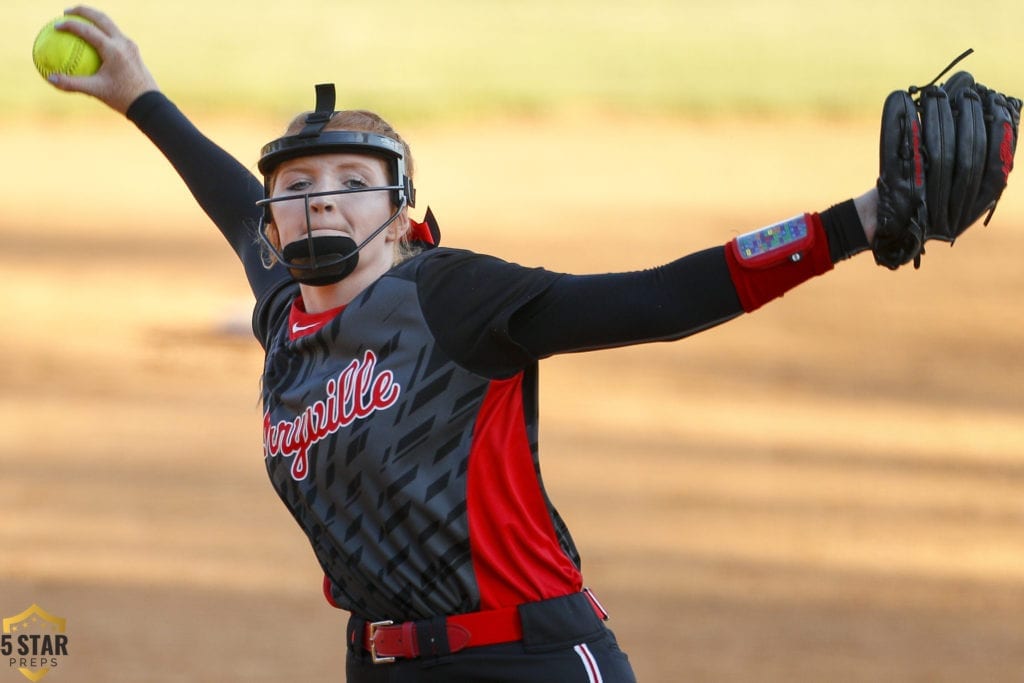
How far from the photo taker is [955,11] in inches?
906

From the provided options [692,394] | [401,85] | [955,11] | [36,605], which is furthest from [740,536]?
[955,11]

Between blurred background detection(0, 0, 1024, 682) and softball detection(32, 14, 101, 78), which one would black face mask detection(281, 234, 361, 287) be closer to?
softball detection(32, 14, 101, 78)

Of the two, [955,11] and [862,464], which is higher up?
[955,11]

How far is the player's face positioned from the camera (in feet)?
9.96

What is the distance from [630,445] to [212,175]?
6108 mm

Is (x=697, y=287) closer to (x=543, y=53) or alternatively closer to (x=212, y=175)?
(x=212, y=175)

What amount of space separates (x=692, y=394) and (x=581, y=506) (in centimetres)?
248

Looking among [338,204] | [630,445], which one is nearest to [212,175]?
[338,204]

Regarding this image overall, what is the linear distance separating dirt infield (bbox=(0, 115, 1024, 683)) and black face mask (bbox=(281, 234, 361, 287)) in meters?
3.48

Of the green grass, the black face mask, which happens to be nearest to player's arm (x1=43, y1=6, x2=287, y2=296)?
the black face mask

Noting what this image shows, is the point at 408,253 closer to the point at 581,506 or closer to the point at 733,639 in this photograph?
the point at 733,639

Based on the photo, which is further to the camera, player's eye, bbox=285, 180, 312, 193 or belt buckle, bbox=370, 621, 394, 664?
player's eye, bbox=285, 180, 312, 193

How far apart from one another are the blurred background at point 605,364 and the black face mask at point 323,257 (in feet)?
11.4

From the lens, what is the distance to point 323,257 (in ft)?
9.80
